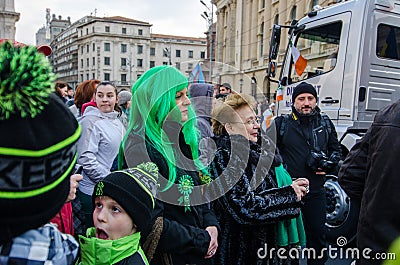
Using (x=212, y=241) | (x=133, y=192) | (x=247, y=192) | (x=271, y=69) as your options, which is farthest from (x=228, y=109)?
(x=271, y=69)

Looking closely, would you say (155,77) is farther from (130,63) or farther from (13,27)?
(130,63)

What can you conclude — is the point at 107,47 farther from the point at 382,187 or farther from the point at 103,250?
the point at 382,187

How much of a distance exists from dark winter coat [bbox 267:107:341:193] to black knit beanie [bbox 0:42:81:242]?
10.7 feet

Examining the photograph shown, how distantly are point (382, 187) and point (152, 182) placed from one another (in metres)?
1.05

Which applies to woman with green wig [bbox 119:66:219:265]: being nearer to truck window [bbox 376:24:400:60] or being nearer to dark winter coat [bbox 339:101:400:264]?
dark winter coat [bbox 339:101:400:264]

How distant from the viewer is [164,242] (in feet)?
6.44

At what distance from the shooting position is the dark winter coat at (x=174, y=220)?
1975 mm

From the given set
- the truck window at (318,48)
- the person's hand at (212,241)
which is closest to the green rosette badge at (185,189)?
the person's hand at (212,241)

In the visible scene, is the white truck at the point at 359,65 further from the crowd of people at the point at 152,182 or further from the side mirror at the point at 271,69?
the crowd of people at the point at 152,182

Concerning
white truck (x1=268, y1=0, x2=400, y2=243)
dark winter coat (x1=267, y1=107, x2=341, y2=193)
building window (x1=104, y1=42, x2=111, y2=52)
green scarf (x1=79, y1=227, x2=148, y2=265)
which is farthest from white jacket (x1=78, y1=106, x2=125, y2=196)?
building window (x1=104, y1=42, x2=111, y2=52)

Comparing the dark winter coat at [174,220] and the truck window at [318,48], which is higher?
the truck window at [318,48]

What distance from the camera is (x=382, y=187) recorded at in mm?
1633

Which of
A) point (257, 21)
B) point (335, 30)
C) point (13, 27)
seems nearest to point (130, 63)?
point (13, 27)

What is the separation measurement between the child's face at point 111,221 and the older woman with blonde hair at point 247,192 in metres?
0.85
